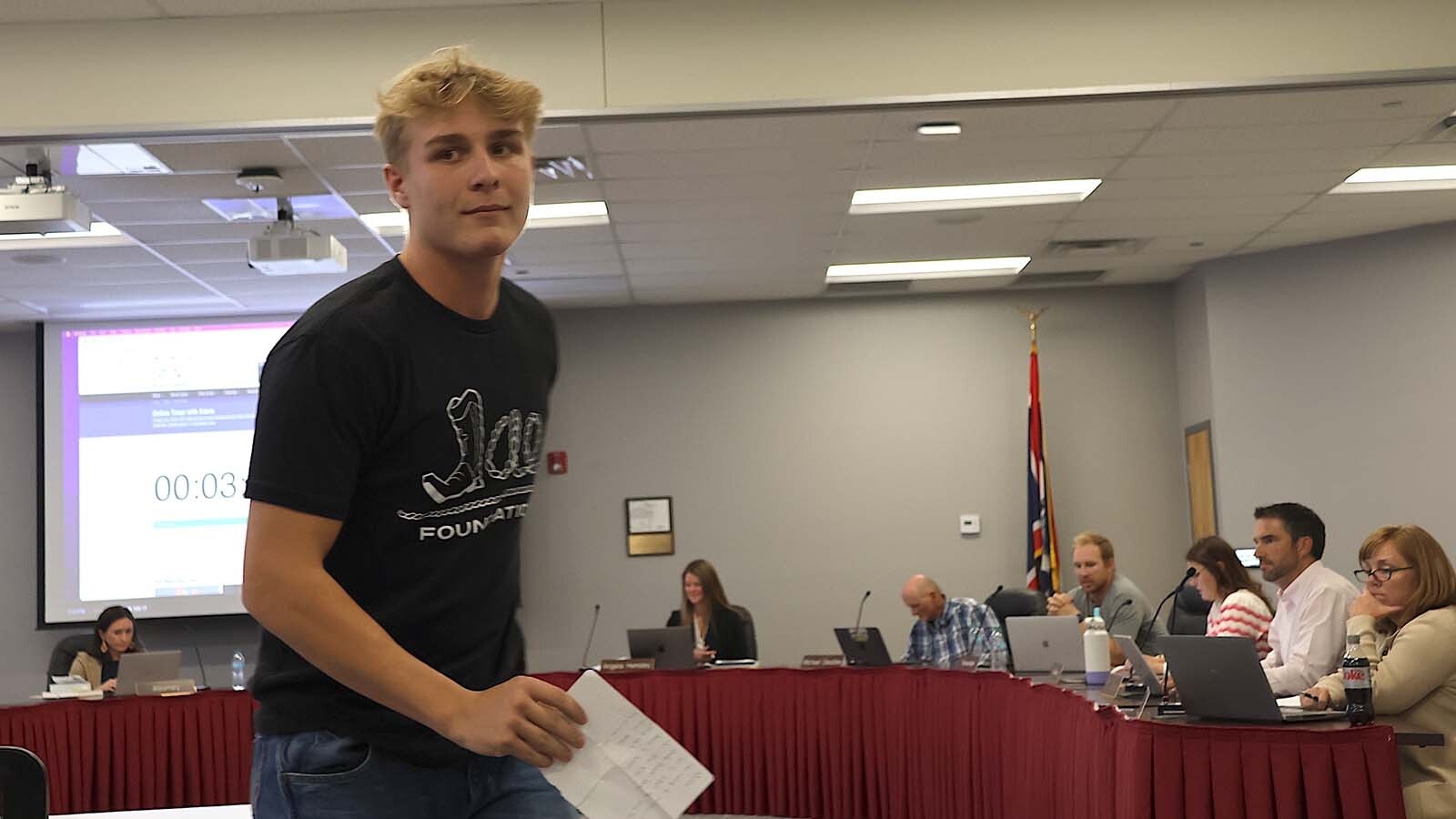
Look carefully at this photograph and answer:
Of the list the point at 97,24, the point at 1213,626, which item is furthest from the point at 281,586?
the point at 1213,626

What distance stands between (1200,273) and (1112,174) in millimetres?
2900

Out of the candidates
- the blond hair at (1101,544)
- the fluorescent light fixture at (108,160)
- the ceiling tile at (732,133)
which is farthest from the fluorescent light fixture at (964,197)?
the fluorescent light fixture at (108,160)

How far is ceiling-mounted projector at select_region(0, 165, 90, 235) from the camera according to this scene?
5.89 meters

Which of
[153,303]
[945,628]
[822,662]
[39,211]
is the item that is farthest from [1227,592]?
[153,303]

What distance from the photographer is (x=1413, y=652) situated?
3676 millimetres

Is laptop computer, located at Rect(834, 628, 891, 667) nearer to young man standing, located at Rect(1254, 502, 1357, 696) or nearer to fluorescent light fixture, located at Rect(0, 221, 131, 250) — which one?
young man standing, located at Rect(1254, 502, 1357, 696)

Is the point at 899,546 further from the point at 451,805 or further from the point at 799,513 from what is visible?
the point at 451,805

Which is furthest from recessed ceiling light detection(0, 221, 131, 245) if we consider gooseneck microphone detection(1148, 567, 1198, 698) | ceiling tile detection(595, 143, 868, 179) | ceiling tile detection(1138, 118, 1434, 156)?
gooseneck microphone detection(1148, 567, 1198, 698)

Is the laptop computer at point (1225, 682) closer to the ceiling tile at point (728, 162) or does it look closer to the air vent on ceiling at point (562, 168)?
the ceiling tile at point (728, 162)

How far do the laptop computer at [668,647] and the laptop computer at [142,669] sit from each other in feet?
7.10

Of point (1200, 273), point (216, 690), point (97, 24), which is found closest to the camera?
point (97, 24)

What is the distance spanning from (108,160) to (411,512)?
5617 millimetres

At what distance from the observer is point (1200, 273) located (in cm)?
975

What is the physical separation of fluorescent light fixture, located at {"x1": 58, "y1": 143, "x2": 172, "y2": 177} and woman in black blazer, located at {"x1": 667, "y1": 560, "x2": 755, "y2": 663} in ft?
11.7
